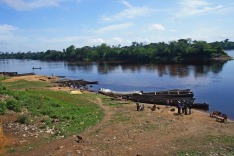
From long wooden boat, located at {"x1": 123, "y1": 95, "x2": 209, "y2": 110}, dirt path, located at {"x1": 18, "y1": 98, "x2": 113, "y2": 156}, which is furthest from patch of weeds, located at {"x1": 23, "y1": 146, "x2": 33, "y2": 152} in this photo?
long wooden boat, located at {"x1": 123, "y1": 95, "x2": 209, "y2": 110}

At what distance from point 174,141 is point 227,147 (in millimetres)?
4253

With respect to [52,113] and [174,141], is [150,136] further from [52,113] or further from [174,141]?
[52,113]

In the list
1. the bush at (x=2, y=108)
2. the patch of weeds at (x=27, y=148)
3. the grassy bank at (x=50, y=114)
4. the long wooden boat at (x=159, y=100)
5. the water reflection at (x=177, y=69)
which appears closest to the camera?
the patch of weeds at (x=27, y=148)

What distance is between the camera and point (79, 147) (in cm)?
2359

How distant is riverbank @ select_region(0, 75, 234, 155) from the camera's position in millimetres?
22922

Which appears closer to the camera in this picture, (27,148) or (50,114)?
(27,148)

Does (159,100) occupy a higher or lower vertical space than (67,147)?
lower

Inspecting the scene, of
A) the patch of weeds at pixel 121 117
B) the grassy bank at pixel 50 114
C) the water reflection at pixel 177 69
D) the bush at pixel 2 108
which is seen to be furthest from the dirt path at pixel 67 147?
the water reflection at pixel 177 69

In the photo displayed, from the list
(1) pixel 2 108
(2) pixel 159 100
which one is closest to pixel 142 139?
(1) pixel 2 108

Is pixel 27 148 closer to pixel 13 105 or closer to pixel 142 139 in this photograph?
pixel 142 139

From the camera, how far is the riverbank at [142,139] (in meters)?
22.9

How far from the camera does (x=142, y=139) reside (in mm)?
25906

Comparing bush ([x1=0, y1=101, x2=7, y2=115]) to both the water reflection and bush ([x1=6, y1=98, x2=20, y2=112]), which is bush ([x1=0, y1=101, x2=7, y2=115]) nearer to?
bush ([x1=6, y1=98, x2=20, y2=112])

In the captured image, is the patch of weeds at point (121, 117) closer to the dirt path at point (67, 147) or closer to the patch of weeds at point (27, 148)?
the dirt path at point (67, 147)
